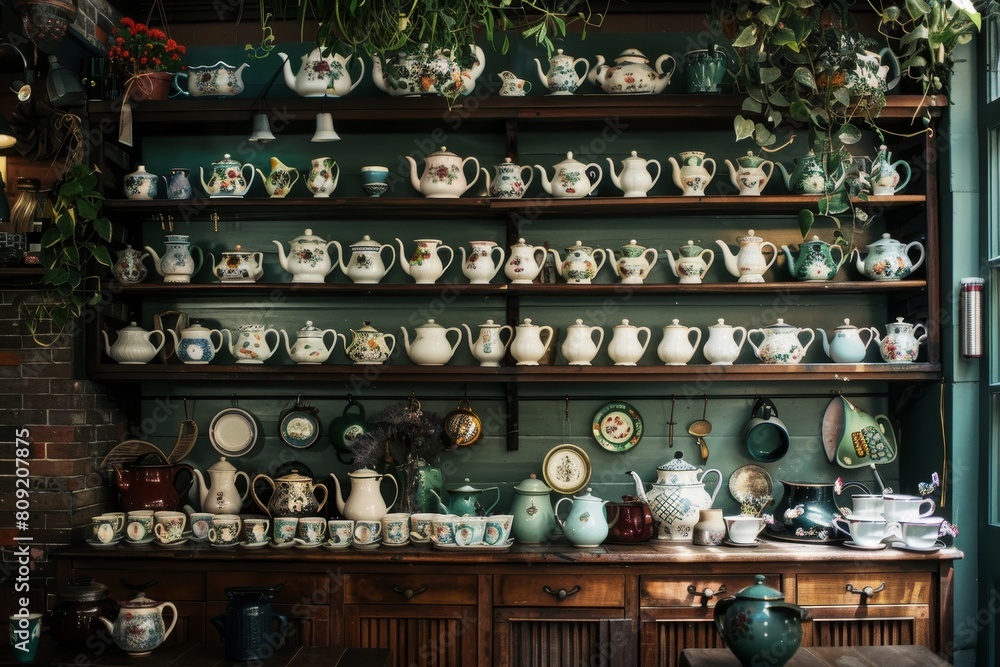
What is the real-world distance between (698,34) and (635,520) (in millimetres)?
1834

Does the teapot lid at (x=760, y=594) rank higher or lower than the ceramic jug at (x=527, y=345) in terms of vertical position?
lower

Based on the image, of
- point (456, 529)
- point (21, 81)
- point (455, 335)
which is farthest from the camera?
point (455, 335)

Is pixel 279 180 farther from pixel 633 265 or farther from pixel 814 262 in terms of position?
pixel 814 262

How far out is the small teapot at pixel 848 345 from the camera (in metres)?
3.49

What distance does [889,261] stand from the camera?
11.3 ft

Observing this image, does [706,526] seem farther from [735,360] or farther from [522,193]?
[522,193]

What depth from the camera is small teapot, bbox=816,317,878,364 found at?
3.49 m

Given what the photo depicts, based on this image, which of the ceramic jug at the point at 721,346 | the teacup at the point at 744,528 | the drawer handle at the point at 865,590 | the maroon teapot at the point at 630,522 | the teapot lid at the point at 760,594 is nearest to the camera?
the teapot lid at the point at 760,594

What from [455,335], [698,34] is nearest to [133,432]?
[455,335]

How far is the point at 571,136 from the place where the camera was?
3.76 metres

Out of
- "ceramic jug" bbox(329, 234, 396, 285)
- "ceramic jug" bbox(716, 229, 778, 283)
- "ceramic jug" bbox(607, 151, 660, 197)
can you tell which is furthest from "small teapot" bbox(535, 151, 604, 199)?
"ceramic jug" bbox(329, 234, 396, 285)

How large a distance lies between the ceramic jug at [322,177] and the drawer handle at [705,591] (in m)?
1.85

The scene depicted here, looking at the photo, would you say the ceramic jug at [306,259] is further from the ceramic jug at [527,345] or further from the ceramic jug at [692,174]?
the ceramic jug at [692,174]

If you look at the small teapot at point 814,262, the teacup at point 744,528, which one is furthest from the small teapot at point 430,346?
the small teapot at point 814,262
